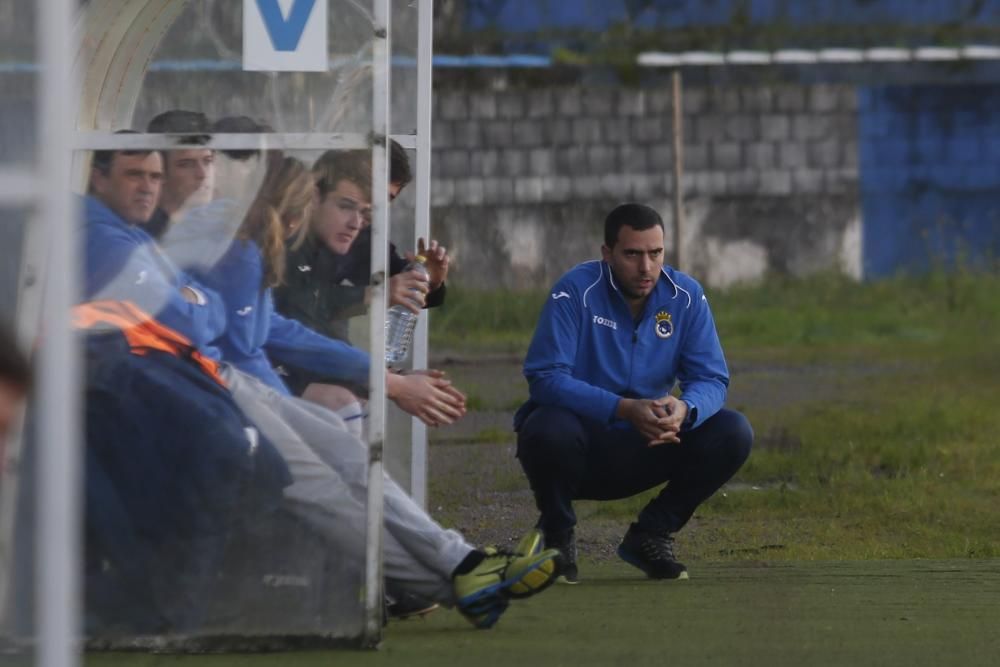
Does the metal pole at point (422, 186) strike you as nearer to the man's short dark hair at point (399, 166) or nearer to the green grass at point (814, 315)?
the man's short dark hair at point (399, 166)

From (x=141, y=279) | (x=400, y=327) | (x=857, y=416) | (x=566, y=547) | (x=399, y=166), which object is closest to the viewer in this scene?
(x=141, y=279)

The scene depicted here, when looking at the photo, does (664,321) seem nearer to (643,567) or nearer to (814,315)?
(643,567)

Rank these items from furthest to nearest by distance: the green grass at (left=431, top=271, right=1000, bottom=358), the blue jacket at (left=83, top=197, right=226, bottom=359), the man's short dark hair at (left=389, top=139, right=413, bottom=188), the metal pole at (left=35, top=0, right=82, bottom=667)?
the green grass at (left=431, top=271, right=1000, bottom=358), the man's short dark hair at (left=389, top=139, right=413, bottom=188), the blue jacket at (left=83, top=197, right=226, bottom=359), the metal pole at (left=35, top=0, right=82, bottom=667)

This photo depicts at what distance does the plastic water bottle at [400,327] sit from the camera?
5293mm

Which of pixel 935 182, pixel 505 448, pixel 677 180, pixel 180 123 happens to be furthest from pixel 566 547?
pixel 935 182

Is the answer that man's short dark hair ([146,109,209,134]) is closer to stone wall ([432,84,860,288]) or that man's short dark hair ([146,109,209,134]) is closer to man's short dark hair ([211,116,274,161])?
man's short dark hair ([211,116,274,161])

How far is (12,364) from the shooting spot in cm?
249

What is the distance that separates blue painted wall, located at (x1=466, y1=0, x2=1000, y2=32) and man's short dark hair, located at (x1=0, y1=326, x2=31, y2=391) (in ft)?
51.7

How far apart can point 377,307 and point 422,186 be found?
139cm

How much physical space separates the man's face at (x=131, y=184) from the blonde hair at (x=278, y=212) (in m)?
0.23

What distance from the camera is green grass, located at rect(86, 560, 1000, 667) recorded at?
462 centimetres

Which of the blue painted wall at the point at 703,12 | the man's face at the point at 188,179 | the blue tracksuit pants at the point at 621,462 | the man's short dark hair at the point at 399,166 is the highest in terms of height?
the blue painted wall at the point at 703,12

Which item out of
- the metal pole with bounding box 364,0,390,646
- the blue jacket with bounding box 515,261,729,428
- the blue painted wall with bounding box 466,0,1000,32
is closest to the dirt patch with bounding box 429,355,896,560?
the blue jacket with bounding box 515,261,729,428

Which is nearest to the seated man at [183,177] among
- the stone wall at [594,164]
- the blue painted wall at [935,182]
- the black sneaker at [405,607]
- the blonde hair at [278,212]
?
the blonde hair at [278,212]
